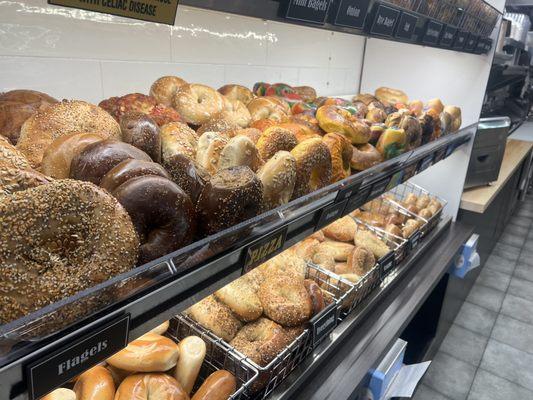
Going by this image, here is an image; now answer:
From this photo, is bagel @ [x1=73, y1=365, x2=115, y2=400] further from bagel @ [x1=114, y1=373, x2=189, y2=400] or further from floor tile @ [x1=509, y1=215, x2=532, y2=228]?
floor tile @ [x1=509, y1=215, x2=532, y2=228]

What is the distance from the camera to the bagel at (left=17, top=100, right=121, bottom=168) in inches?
32.5

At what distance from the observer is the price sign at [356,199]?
1223mm

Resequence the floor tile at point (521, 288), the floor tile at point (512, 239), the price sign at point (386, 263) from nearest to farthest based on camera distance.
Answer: the price sign at point (386, 263), the floor tile at point (521, 288), the floor tile at point (512, 239)

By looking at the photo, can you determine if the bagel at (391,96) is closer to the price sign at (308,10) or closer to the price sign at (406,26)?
the price sign at (406,26)

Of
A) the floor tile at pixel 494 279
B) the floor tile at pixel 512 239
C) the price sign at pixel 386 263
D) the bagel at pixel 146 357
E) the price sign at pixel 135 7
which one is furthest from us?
the floor tile at pixel 512 239

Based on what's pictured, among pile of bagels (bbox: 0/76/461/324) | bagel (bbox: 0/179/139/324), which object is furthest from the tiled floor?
bagel (bbox: 0/179/139/324)

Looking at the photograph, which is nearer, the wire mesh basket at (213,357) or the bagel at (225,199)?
the bagel at (225,199)

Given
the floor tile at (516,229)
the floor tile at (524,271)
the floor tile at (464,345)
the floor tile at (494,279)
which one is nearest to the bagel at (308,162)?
the floor tile at (464,345)

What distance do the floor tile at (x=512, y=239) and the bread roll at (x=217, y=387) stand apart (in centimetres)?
432

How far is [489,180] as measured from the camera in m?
2.87

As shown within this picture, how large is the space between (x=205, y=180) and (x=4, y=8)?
1056 mm

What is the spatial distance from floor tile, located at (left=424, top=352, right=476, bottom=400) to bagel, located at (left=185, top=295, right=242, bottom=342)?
6.11 ft

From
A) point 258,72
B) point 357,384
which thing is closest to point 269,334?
point 357,384

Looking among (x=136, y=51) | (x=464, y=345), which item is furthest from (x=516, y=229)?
(x=136, y=51)
